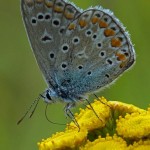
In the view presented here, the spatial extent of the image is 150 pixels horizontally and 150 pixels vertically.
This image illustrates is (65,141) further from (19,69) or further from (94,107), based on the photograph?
(19,69)

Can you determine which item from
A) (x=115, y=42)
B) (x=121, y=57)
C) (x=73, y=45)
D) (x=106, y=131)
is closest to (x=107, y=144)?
(x=106, y=131)

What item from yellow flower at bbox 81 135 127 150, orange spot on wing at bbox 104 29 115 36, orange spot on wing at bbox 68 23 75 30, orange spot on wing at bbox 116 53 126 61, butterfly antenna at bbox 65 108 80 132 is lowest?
yellow flower at bbox 81 135 127 150

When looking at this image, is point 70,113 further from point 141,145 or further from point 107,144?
point 141,145

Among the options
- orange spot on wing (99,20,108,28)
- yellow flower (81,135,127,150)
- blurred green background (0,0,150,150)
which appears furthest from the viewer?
blurred green background (0,0,150,150)

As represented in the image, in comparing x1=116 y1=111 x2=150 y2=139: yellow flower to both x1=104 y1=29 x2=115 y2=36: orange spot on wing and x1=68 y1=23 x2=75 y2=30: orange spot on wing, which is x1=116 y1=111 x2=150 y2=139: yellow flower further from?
x1=68 y1=23 x2=75 y2=30: orange spot on wing

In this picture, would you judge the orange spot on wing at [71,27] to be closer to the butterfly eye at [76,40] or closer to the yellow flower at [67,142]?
the butterfly eye at [76,40]

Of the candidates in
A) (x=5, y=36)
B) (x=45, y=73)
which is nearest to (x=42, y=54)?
(x=45, y=73)

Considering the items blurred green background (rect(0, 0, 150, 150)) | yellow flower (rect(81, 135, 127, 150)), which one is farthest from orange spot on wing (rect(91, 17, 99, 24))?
blurred green background (rect(0, 0, 150, 150))

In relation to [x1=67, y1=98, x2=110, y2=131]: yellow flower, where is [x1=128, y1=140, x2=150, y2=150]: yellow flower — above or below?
below
